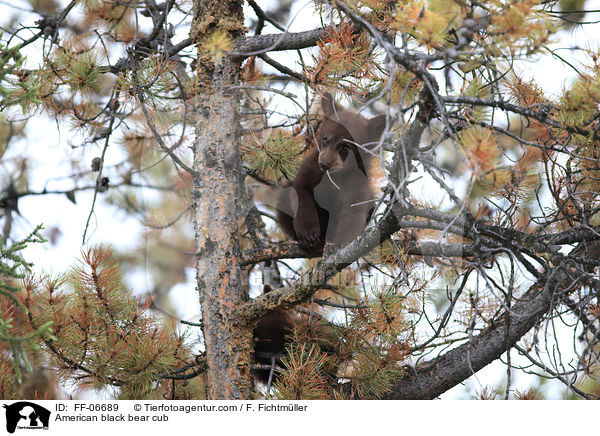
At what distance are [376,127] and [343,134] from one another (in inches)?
6.8

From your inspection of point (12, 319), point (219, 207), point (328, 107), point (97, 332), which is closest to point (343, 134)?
point (328, 107)

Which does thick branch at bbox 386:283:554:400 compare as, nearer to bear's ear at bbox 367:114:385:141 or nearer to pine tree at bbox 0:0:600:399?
pine tree at bbox 0:0:600:399

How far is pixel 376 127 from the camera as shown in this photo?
2.64 metres

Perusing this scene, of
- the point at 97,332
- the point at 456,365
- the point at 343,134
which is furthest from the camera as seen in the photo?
the point at 343,134

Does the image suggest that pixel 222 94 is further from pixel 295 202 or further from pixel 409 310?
pixel 409 310

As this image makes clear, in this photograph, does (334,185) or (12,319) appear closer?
(12,319)

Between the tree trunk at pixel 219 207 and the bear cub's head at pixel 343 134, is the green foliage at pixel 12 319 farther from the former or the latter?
the bear cub's head at pixel 343 134

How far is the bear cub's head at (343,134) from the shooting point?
264 cm

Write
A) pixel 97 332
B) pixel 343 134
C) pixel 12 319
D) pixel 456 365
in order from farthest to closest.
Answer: pixel 343 134
pixel 456 365
pixel 97 332
pixel 12 319
